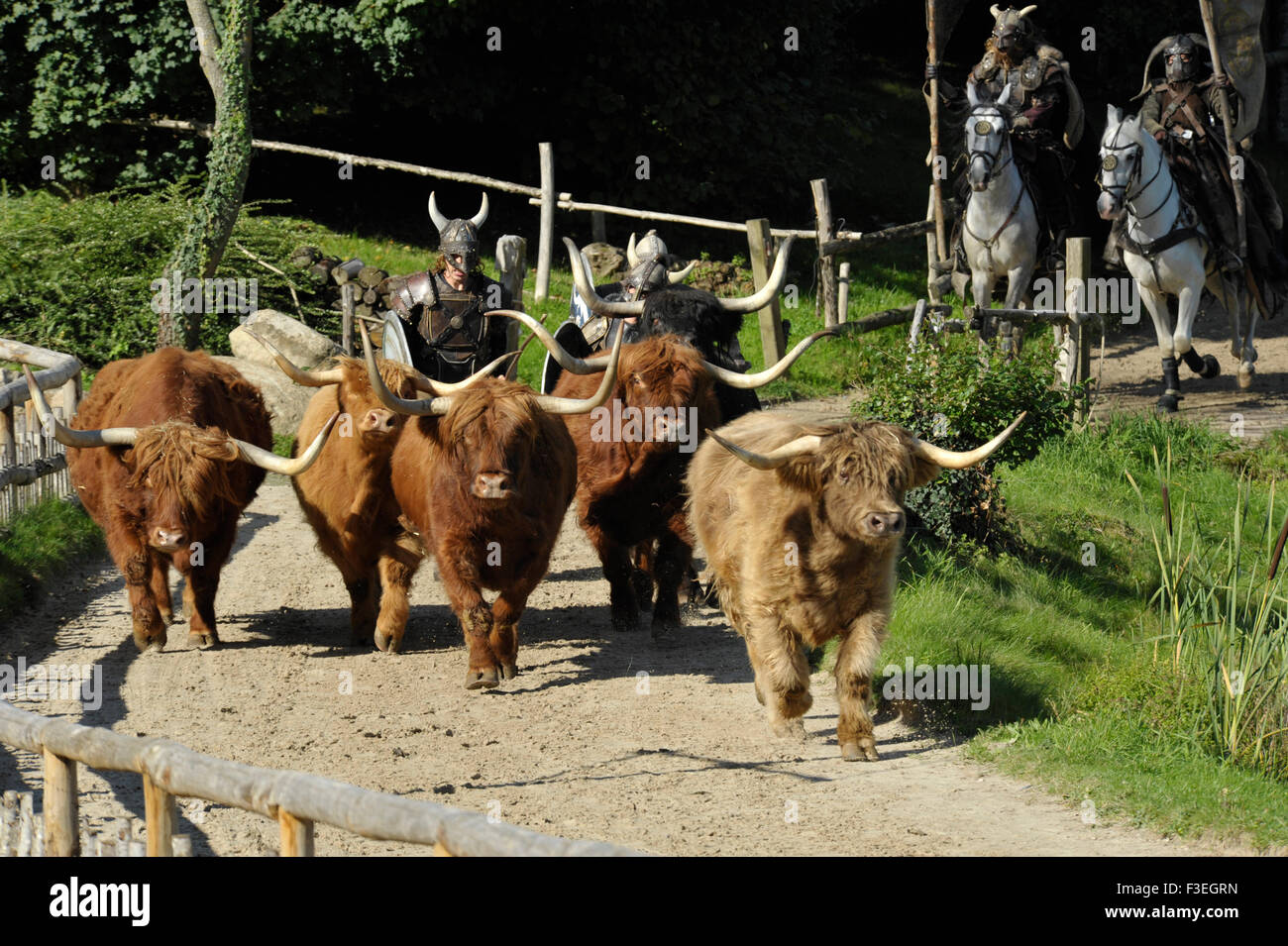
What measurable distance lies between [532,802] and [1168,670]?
3765 mm

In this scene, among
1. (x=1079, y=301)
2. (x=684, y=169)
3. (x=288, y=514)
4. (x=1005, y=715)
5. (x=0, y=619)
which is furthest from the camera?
(x=684, y=169)

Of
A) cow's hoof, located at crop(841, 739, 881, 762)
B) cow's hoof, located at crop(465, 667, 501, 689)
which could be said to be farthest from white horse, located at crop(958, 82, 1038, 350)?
cow's hoof, located at crop(841, 739, 881, 762)

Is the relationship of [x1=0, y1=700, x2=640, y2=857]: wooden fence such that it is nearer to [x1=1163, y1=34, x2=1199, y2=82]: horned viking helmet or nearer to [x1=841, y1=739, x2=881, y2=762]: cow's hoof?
[x1=841, y1=739, x2=881, y2=762]: cow's hoof

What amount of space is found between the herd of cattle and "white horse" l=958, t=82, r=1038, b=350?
6.17 meters

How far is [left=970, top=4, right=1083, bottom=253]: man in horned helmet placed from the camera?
15.8 m

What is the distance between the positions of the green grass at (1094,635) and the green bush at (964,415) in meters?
0.26

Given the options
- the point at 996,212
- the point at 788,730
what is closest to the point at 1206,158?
the point at 996,212

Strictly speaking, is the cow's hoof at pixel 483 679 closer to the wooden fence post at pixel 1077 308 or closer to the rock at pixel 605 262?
the wooden fence post at pixel 1077 308

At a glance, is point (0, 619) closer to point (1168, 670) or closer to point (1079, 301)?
point (1168, 670)

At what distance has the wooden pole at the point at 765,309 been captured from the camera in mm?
15078

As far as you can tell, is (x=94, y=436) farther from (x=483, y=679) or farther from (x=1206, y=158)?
(x=1206, y=158)

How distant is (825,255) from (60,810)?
1171cm
